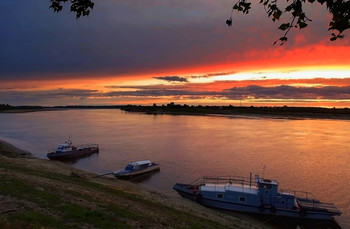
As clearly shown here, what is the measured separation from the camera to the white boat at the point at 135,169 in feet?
145

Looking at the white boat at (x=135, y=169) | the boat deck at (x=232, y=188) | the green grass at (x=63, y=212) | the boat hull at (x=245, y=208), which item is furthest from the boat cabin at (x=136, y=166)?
the green grass at (x=63, y=212)

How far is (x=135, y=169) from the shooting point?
45844 millimetres

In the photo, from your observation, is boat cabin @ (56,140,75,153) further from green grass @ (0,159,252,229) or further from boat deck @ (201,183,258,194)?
green grass @ (0,159,252,229)

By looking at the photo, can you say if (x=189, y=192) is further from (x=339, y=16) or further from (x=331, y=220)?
(x=339, y=16)

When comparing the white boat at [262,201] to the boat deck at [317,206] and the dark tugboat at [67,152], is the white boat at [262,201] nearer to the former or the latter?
the boat deck at [317,206]

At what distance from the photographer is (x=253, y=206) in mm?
30766

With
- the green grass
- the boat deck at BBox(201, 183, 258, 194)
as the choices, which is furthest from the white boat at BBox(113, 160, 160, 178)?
the green grass

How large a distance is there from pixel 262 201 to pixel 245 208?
184 cm

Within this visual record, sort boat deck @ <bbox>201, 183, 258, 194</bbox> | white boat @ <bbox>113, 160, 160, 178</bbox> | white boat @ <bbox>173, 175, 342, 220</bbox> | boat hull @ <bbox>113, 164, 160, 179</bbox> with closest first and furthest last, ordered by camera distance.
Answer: white boat @ <bbox>173, 175, 342, 220</bbox>, boat deck @ <bbox>201, 183, 258, 194</bbox>, boat hull @ <bbox>113, 164, 160, 179</bbox>, white boat @ <bbox>113, 160, 160, 178</bbox>

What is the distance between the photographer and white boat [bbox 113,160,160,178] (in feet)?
145

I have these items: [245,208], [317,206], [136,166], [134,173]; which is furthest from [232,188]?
[136,166]

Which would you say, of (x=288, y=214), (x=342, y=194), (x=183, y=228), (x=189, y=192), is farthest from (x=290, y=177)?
(x=183, y=228)

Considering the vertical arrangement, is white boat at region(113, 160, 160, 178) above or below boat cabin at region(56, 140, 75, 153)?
below

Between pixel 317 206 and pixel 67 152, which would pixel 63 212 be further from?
pixel 67 152
